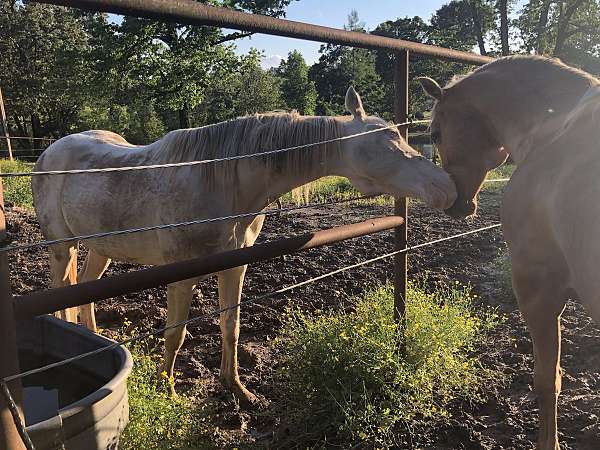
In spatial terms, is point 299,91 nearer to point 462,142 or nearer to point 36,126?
point 36,126

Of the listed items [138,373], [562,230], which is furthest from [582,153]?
[138,373]

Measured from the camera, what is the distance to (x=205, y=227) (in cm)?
263

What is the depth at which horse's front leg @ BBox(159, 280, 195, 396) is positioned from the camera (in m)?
2.78

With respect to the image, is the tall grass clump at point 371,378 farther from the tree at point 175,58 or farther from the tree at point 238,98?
the tree at point 238,98

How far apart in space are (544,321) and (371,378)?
3.19 feet

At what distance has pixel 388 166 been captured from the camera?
8.09 feet

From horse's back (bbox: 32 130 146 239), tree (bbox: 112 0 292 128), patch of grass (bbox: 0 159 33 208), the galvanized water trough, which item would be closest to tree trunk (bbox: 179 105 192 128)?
tree (bbox: 112 0 292 128)

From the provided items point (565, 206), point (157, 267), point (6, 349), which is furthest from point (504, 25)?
point (6, 349)

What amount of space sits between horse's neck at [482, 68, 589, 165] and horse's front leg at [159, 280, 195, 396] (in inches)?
72.8

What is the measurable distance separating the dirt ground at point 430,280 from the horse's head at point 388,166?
127 cm

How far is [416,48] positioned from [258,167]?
111 cm

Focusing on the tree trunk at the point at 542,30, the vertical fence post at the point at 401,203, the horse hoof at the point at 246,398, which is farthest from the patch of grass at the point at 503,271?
the tree trunk at the point at 542,30

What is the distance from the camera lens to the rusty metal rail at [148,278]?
1232 millimetres

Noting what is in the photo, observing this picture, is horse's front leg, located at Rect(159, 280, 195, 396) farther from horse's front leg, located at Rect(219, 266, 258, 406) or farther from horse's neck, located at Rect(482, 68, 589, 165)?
horse's neck, located at Rect(482, 68, 589, 165)
